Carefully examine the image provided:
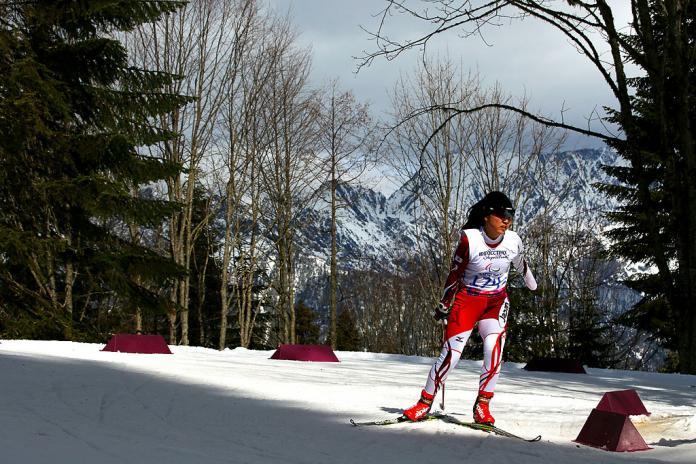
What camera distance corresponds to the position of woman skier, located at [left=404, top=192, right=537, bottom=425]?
4.86m

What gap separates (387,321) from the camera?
54656 millimetres

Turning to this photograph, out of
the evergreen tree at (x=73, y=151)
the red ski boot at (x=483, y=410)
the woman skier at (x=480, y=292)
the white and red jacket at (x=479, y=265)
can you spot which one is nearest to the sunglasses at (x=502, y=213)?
the woman skier at (x=480, y=292)

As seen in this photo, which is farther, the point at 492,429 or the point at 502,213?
the point at 502,213

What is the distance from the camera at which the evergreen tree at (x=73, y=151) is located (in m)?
10.9

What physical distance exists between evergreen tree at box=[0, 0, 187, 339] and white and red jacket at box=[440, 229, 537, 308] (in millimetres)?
7509

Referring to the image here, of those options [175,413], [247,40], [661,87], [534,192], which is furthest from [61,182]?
[534,192]

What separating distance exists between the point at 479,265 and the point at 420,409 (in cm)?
113

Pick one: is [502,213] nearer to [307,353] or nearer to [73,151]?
[307,353]

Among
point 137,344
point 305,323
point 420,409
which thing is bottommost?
point 420,409

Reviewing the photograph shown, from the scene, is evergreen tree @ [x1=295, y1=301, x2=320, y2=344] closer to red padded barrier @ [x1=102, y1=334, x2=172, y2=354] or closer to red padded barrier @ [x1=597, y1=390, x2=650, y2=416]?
red padded barrier @ [x1=102, y1=334, x2=172, y2=354]

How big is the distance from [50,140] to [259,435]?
29.6ft

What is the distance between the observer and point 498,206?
4.86 meters

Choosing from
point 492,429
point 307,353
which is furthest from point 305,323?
point 492,429

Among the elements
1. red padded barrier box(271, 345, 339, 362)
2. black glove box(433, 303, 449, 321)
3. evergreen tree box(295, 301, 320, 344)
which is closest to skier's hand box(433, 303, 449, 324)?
black glove box(433, 303, 449, 321)
